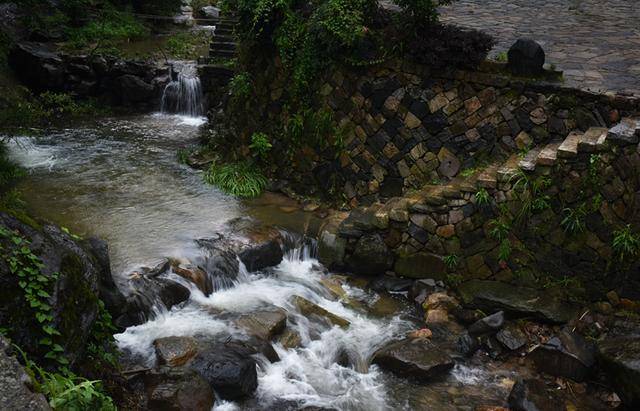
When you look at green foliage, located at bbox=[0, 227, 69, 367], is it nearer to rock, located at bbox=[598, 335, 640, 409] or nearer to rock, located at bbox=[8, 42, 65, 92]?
rock, located at bbox=[598, 335, 640, 409]

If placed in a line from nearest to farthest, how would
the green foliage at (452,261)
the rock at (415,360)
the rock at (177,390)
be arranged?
the rock at (177,390), the rock at (415,360), the green foliage at (452,261)

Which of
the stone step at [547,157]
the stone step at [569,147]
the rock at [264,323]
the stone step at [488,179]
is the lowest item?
the rock at [264,323]

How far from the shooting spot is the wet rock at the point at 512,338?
7.43m

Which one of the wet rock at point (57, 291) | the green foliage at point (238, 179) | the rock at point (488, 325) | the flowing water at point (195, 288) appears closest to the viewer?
the wet rock at point (57, 291)

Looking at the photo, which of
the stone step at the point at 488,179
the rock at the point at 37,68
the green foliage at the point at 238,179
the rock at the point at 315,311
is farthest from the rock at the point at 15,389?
the rock at the point at 37,68

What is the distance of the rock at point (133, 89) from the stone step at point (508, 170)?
11.2m

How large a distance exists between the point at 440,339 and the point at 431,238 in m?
1.63

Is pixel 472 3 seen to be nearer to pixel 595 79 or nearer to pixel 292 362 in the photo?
pixel 595 79

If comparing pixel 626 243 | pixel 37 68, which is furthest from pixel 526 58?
pixel 37 68

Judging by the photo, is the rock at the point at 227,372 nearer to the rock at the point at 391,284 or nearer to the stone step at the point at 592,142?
the rock at the point at 391,284

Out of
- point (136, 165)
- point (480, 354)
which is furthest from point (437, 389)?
point (136, 165)

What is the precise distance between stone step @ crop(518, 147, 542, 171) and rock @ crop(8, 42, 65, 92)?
13.0 meters

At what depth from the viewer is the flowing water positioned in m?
6.87

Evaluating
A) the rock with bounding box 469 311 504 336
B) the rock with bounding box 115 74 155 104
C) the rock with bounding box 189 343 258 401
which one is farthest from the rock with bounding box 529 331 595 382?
the rock with bounding box 115 74 155 104
